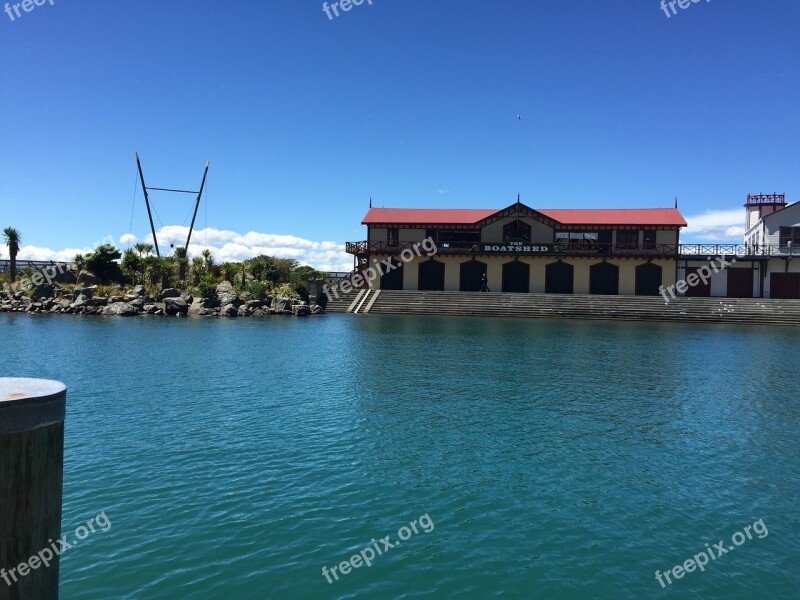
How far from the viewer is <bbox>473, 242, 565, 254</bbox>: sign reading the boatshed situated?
54469mm

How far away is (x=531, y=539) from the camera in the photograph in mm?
8070

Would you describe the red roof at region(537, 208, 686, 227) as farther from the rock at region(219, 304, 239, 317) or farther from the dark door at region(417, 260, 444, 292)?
the rock at region(219, 304, 239, 317)

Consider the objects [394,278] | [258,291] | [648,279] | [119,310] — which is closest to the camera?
[119,310]

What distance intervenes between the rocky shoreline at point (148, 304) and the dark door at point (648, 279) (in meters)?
31.9

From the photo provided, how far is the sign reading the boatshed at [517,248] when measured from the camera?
179 ft

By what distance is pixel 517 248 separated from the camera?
2157 inches

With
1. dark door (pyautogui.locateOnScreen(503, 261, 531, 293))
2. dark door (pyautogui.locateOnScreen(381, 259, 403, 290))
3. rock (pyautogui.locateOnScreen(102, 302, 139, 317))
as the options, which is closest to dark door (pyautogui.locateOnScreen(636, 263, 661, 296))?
dark door (pyautogui.locateOnScreen(503, 261, 531, 293))

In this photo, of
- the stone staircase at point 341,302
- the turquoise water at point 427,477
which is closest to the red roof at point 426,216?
the stone staircase at point 341,302

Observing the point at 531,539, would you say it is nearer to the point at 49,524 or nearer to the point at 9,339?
the point at 49,524

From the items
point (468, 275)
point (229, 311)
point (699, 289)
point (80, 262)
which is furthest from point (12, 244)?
point (699, 289)

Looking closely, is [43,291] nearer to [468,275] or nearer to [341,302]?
[341,302]

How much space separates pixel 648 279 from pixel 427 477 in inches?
1991

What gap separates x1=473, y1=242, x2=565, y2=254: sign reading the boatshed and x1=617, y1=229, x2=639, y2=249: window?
6.03 m

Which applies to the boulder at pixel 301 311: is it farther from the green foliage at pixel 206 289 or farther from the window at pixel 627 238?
the window at pixel 627 238
